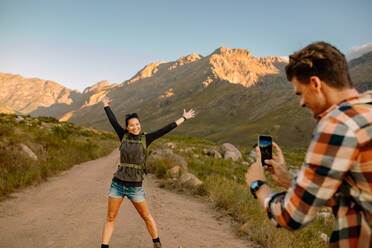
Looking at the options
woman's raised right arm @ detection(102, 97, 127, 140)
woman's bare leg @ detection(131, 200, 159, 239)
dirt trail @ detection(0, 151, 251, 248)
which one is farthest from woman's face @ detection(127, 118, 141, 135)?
dirt trail @ detection(0, 151, 251, 248)

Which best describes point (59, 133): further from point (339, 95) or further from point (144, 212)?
point (339, 95)

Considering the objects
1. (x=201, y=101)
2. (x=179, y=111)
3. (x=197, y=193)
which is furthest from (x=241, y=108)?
(x=197, y=193)

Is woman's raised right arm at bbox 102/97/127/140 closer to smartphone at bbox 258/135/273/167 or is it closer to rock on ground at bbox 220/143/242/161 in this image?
smartphone at bbox 258/135/273/167

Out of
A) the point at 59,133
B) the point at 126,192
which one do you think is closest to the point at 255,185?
the point at 126,192

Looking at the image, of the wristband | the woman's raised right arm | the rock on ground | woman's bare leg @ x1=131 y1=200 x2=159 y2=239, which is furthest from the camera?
the rock on ground

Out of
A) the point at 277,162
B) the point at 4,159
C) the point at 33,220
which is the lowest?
the point at 33,220

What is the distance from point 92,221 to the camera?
5.54m

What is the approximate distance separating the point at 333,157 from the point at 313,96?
16.0 inches

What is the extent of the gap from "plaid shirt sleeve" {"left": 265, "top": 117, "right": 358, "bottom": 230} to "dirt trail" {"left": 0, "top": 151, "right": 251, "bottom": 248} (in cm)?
361

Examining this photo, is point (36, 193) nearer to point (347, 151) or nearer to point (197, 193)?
point (197, 193)

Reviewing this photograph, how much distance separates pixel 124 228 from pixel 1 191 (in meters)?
3.94

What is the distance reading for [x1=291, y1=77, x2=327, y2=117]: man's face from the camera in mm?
1416

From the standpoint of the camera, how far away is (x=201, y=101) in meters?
180

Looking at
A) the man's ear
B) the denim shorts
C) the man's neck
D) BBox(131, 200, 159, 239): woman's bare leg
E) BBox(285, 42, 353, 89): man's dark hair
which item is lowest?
BBox(131, 200, 159, 239): woman's bare leg
